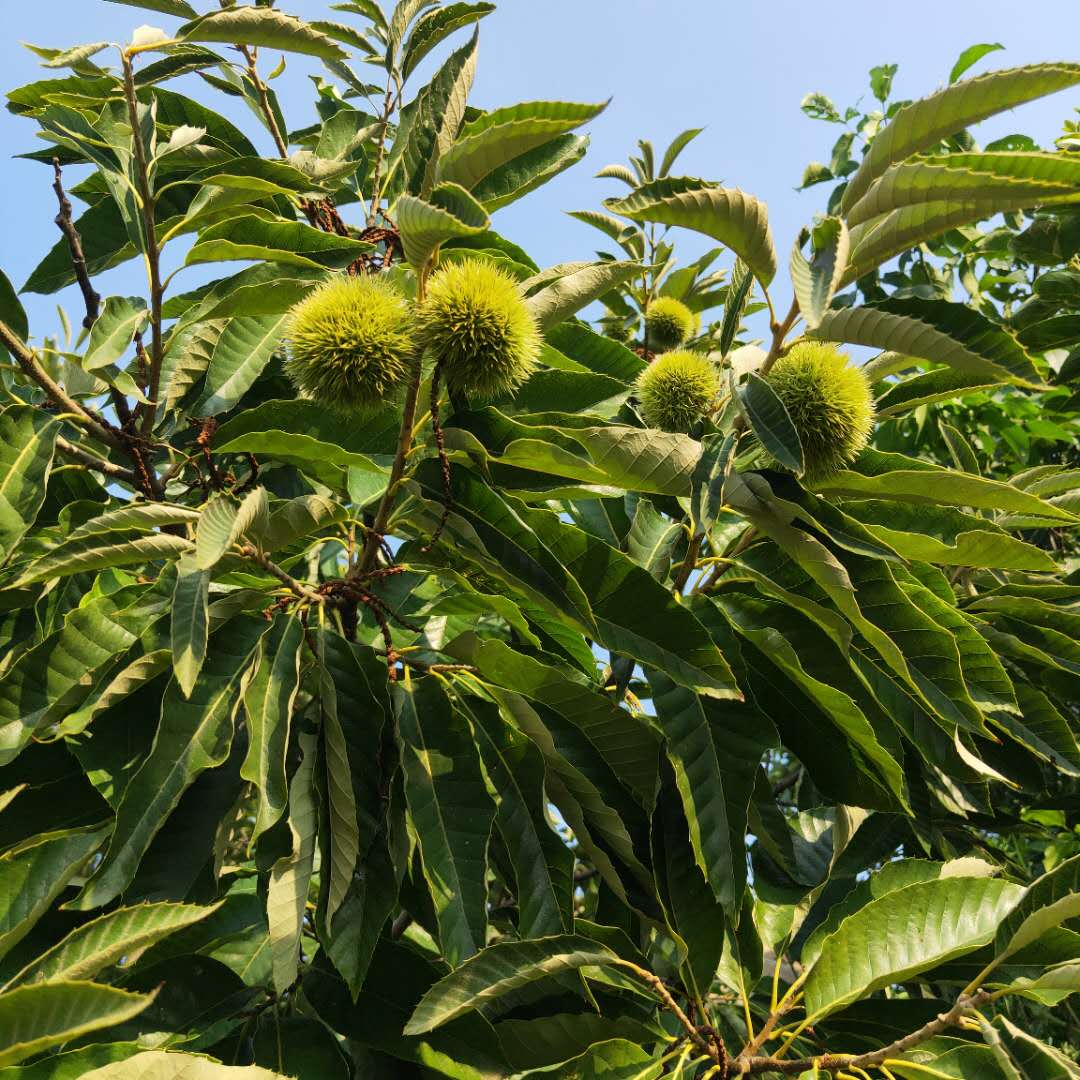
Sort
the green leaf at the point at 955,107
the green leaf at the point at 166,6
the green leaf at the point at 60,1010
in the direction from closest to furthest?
1. the green leaf at the point at 60,1010
2. the green leaf at the point at 955,107
3. the green leaf at the point at 166,6

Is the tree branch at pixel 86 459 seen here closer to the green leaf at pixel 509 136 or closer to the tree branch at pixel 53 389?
the tree branch at pixel 53 389

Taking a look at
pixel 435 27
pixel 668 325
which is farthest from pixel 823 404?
pixel 668 325

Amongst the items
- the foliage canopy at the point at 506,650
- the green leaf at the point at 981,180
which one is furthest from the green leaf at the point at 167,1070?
the green leaf at the point at 981,180

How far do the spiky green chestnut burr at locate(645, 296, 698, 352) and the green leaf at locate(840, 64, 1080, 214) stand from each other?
59.3 inches

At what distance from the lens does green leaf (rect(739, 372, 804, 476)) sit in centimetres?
134

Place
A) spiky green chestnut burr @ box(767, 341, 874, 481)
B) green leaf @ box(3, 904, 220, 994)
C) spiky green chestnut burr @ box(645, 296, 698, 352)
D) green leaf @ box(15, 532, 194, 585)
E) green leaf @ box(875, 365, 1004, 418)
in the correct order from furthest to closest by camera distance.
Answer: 1. spiky green chestnut burr @ box(645, 296, 698, 352)
2. green leaf @ box(875, 365, 1004, 418)
3. spiky green chestnut burr @ box(767, 341, 874, 481)
4. green leaf @ box(15, 532, 194, 585)
5. green leaf @ box(3, 904, 220, 994)

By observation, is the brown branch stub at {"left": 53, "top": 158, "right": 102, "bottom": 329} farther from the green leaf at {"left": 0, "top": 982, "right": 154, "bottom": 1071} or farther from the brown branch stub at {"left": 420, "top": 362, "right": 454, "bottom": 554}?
the green leaf at {"left": 0, "top": 982, "right": 154, "bottom": 1071}

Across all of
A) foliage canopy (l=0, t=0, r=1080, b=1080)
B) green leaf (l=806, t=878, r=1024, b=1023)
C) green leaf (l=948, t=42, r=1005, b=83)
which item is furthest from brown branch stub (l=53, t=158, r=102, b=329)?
green leaf (l=948, t=42, r=1005, b=83)

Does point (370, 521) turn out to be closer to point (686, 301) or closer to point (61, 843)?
point (61, 843)

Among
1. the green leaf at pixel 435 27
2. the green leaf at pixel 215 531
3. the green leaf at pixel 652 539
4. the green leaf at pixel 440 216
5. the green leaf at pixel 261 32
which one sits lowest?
the green leaf at pixel 652 539

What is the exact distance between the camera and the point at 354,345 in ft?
4.97

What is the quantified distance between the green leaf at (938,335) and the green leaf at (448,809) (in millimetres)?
797

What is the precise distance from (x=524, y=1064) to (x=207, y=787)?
653 mm

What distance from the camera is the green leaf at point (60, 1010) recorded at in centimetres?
101
